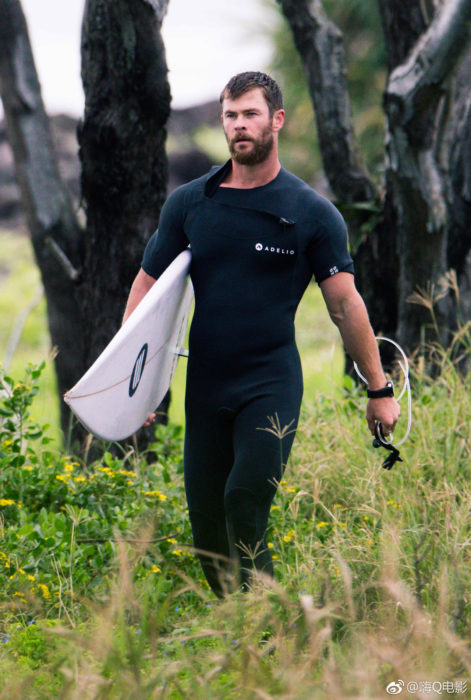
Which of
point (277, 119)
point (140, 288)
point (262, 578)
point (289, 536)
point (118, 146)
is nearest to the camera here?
point (262, 578)

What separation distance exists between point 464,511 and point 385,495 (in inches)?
28.0

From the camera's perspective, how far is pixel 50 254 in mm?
6516

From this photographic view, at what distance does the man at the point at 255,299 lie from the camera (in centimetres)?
359

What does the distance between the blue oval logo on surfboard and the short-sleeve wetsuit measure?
0.22 m

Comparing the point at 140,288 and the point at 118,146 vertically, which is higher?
the point at 118,146

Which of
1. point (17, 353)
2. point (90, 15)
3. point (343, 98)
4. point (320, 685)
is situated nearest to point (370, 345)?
point (320, 685)

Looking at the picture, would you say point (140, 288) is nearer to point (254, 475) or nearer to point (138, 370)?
point (138, 370)

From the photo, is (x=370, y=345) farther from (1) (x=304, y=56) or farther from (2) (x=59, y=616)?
(1) (x=304, y=56)

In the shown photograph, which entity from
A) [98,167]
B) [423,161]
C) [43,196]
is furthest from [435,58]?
[43,196]

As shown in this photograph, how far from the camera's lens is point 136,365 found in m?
3.81

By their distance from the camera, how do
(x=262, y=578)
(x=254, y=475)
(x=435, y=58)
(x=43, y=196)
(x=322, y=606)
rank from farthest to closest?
(x=43, y=196) < (x=435, y=58) < (x=254, y=475) < (x=262, y=578) < (x=322, y=606)

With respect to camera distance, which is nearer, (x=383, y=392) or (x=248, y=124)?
(x=248, y=124)

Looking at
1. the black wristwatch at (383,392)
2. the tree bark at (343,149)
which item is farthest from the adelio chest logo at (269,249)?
the tree bark at (343,149)

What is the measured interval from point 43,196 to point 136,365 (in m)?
3.17
